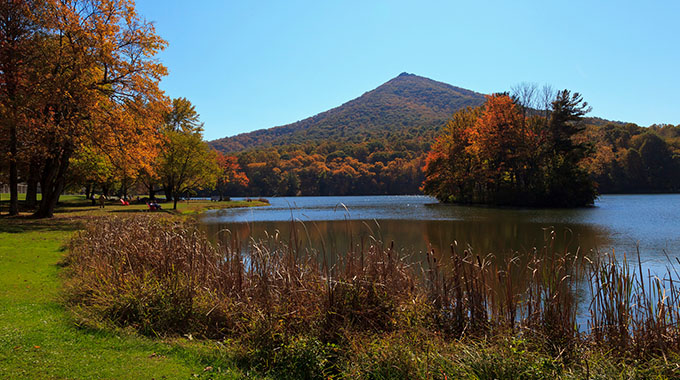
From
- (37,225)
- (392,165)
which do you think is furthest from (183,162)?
(392,165)

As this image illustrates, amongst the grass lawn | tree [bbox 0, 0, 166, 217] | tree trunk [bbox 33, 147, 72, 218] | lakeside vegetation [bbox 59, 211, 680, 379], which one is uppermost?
tree [bbox 0, 0, 166, 217]

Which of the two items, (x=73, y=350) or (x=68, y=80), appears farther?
(x=68, y=80)

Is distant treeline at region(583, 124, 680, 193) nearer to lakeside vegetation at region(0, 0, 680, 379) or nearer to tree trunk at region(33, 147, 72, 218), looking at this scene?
lakeside vegetation at region(0, 0, 680, 379)

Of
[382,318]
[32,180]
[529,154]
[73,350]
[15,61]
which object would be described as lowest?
[73,350]

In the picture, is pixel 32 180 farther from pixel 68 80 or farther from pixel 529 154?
pixel 529 154

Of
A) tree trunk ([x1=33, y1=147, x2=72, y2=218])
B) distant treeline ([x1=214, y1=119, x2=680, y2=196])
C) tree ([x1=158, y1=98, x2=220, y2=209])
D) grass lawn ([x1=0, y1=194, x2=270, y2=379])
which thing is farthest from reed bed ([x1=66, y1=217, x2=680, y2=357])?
distant treeline ([x1=214, y1=119, x2=680, y2=196])

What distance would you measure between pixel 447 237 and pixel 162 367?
14381mm

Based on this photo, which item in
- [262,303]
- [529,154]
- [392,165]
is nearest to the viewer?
[262,303]

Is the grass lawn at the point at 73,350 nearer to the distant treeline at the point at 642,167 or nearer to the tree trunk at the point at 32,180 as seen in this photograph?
the tree trunk at the point at 32,180

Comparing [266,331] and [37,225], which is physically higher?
[37,225]

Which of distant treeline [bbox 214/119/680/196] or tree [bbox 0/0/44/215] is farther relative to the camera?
distant treeline [bbox 214/119/680/196]

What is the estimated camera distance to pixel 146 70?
18766 mm

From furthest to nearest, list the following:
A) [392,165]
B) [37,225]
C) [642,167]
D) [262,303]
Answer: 1. [392,165]
2. [642,167]
3. [37,225]
4. [262,303]

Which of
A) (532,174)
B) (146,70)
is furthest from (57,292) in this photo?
(532,174)
